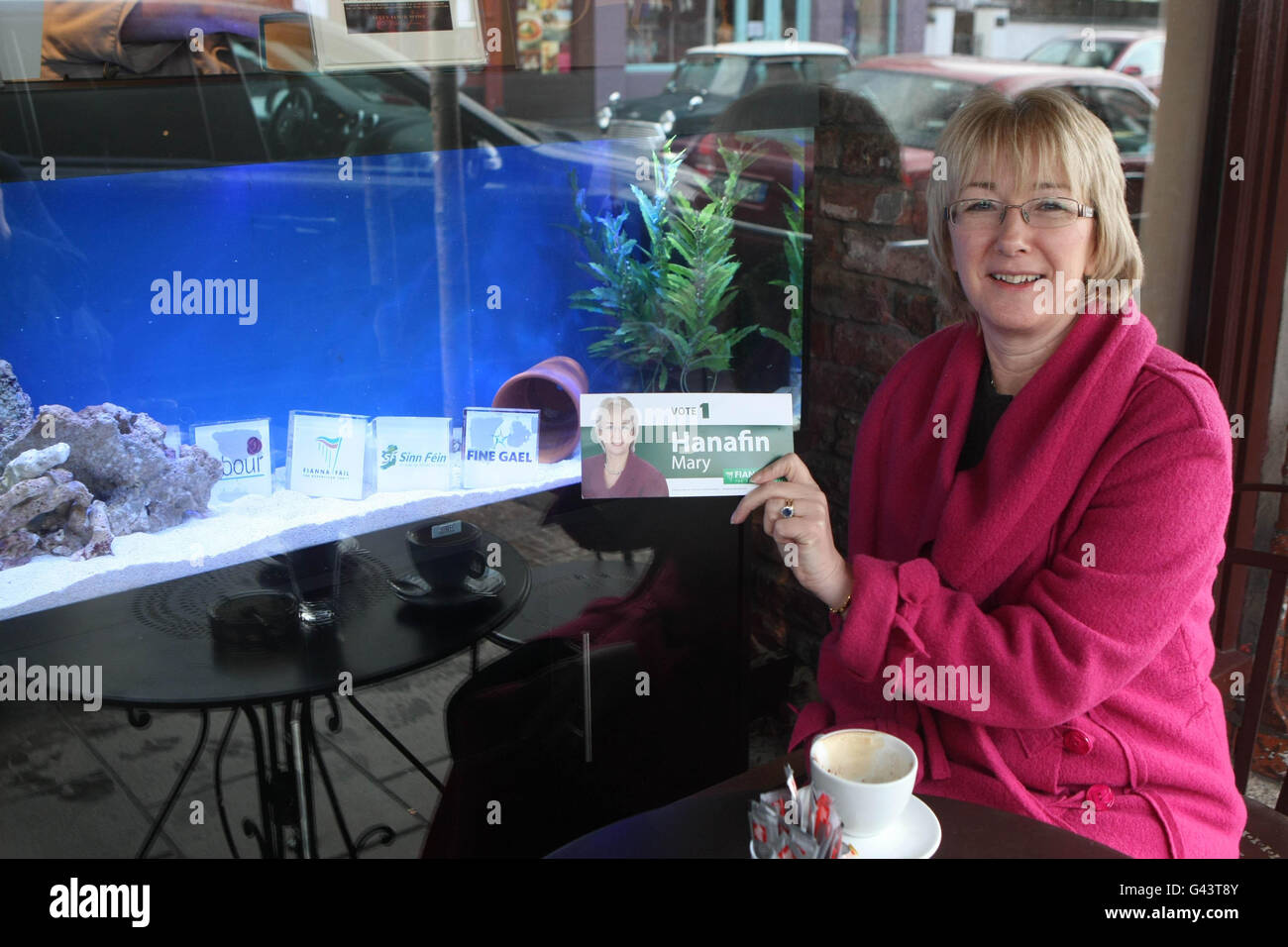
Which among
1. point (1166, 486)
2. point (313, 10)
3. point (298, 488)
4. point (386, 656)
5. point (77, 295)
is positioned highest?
point (313, 10)

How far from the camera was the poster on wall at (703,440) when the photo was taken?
5.36ft

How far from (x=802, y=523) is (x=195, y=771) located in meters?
1.22

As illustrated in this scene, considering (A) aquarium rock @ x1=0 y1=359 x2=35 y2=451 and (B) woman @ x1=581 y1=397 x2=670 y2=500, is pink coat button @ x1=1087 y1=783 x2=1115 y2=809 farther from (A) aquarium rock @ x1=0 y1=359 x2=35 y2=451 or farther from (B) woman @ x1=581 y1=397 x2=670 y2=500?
(A) aquarium rock @ x1=0 y1=359 x2=35 y2=451

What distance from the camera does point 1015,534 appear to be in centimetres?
162

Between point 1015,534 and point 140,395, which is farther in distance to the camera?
point 140,395

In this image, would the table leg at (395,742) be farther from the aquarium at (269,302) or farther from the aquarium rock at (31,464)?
the aquarium rock at (31,464)

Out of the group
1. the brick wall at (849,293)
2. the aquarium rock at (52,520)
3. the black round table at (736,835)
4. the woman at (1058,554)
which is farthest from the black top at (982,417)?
the aquarium rock at (52,520)

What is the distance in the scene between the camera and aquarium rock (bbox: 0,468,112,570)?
5.94 feet

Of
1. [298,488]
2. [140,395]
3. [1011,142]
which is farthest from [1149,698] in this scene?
[140,395]

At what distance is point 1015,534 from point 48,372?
1521 mm

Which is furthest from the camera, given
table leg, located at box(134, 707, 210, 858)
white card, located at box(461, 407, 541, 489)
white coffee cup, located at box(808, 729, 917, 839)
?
white card, located at box(461, 407, 541, 489)

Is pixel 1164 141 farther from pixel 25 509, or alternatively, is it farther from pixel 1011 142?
pixel 25 509

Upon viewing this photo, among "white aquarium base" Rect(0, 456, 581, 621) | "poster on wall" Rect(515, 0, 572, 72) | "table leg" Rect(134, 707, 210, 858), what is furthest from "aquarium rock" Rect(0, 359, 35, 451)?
"poster on wall" Rect(515, 0, 572, 72)

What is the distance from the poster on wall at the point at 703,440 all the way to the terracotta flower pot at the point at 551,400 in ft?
2.00
